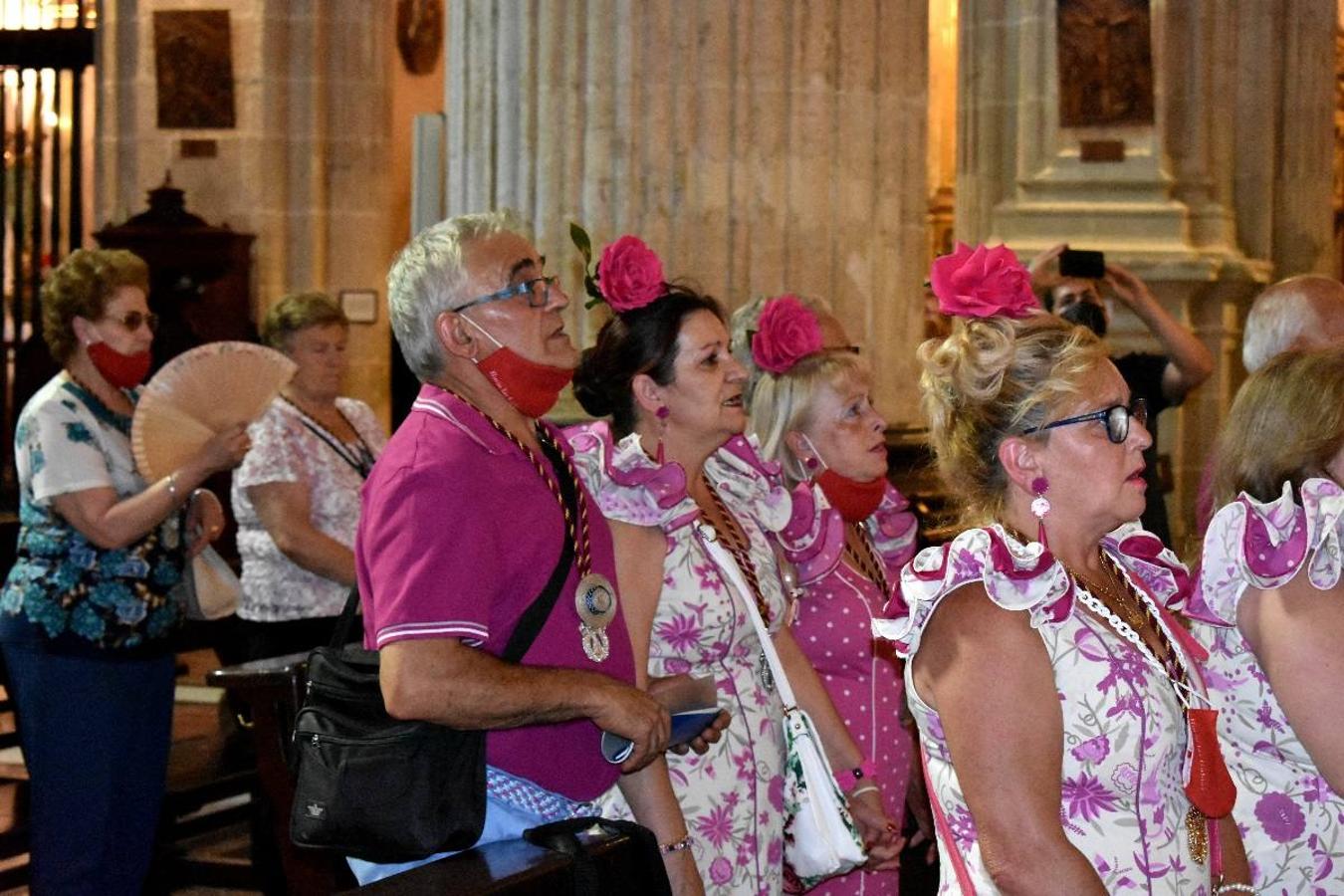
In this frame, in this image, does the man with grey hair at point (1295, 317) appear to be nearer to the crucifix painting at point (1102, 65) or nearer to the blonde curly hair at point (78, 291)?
the blonde curly hair at point (78, 291)

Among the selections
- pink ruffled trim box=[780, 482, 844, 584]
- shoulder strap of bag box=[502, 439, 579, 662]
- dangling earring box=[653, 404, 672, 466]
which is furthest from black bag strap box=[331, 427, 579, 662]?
pink ruffled trim box=[780, 482, 844, 584]

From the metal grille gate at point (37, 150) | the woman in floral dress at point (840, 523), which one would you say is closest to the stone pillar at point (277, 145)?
the metal grille gate at point (37, 150)

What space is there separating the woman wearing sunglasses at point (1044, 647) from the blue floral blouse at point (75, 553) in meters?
2.38

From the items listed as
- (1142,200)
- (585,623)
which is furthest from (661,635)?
(1142,200)

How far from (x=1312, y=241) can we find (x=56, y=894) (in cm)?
743

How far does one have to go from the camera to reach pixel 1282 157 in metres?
9.77

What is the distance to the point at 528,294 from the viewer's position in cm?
288

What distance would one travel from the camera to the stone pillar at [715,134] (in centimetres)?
520

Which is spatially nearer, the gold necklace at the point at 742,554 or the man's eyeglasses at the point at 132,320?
the gold necklace at the point at 742,554

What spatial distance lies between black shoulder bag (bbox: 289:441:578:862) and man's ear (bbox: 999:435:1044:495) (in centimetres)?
80

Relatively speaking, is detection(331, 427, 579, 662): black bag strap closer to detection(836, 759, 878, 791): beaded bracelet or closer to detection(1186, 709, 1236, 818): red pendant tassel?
detection(1186, 709, 1236, 818): red pendant tassel

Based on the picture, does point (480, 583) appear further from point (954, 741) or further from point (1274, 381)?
point (1274, 381)

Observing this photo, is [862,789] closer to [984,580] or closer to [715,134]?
[984,580]

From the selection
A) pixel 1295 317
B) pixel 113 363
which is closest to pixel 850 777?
pixel 1295 317
